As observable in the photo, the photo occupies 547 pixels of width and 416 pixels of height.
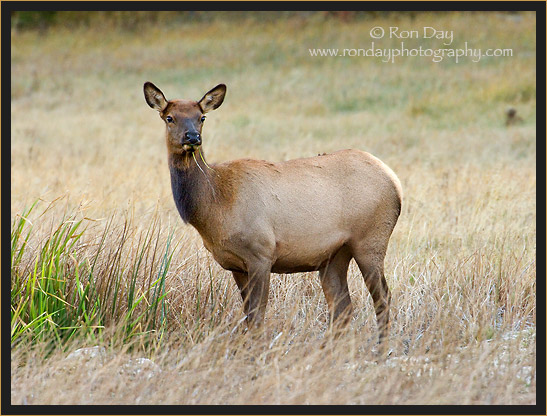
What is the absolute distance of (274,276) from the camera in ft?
24.8

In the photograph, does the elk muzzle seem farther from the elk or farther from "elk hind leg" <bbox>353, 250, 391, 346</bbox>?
"elk hind leg" <bbox>353, 250, 391, 346</bbox>

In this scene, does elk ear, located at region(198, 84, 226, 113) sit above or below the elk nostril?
above

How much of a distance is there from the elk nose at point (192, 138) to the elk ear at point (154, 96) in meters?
0.50

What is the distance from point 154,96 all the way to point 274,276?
211 centimetres

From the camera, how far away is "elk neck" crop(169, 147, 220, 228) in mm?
6184

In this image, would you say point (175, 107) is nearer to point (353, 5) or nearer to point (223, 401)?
point (353, 5)

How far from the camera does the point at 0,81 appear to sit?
6070 mm

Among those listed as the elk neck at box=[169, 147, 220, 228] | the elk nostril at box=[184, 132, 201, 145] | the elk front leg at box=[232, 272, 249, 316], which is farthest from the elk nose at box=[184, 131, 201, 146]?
the elk front leg at box=[232, 272, 249, 316]

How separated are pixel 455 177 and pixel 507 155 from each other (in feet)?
10.1

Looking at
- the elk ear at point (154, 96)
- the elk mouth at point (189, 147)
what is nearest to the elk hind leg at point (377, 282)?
the elk mouth at point (189, 147)

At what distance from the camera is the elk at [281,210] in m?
6.09

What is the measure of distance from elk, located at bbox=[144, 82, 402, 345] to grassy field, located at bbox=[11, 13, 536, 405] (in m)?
0.33

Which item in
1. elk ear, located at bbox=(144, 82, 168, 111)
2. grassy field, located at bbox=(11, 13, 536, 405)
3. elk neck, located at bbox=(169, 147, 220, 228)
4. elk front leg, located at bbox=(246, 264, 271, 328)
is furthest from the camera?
elk ear, located at bbox=(144, 82, 168, 111)

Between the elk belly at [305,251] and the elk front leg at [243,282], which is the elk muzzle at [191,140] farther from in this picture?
the elk front leg at [243,282]
